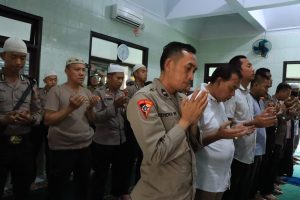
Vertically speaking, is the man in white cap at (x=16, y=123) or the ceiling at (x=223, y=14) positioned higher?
the ceiling at (x=223, y=14)

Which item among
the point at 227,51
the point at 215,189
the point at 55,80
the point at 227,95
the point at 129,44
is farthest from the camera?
the point at 227,51

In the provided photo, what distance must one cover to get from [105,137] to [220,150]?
128 cm

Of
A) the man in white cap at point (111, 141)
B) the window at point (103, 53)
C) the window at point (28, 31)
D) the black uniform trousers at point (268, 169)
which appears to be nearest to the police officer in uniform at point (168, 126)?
the man in white cap at point (111, 141)

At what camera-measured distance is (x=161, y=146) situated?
1.09m

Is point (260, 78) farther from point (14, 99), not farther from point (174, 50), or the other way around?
point (14, 99)

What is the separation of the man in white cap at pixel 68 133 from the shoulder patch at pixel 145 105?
0.96 metres

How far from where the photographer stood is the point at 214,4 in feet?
18.5

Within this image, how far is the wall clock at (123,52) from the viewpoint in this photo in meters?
5.13

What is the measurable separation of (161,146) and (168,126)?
15 centimetres

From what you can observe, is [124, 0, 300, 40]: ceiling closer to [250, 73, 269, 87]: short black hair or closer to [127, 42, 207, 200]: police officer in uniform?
[250, 73, 269, 87]: short black hair

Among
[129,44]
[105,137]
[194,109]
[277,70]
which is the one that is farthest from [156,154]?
[277,70]

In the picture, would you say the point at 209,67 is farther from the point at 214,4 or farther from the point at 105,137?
the point at 105,137

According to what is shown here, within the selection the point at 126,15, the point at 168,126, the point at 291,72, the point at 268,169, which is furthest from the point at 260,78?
the point at 291,72

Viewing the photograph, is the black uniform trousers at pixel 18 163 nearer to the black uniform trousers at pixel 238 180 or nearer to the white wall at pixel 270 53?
the black uniform trousers at pixel 238 180
